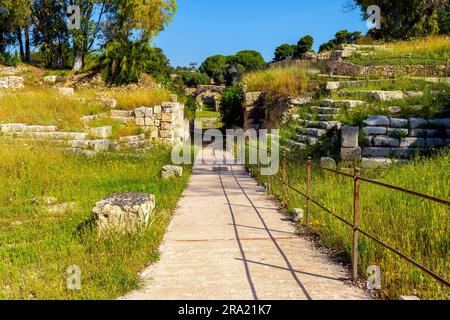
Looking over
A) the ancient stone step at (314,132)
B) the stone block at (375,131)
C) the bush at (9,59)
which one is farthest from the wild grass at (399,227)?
the bush at (9,59)

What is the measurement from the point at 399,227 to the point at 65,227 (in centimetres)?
441

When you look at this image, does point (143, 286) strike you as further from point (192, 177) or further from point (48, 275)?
point (192, 177)

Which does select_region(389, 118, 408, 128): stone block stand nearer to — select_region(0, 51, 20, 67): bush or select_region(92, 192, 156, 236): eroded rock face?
select_region(92, 192, 156, 236): eroded rock face

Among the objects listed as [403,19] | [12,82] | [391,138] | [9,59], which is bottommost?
[391,138]

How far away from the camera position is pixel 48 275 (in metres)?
3.96

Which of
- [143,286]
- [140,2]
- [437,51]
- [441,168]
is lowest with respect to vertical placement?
[143,286]

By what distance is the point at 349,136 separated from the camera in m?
10.3

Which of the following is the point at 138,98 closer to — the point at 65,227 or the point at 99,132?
the point at 99,132

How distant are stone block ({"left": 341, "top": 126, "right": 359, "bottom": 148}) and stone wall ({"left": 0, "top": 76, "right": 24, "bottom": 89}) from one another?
56.4ft

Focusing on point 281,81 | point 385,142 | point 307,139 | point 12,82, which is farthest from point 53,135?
point 12,82

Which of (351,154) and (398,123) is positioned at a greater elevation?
(398,123)

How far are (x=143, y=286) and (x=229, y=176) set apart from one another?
25.7ft

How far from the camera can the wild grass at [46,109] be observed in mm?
13481

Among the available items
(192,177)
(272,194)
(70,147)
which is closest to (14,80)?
(70,147)
